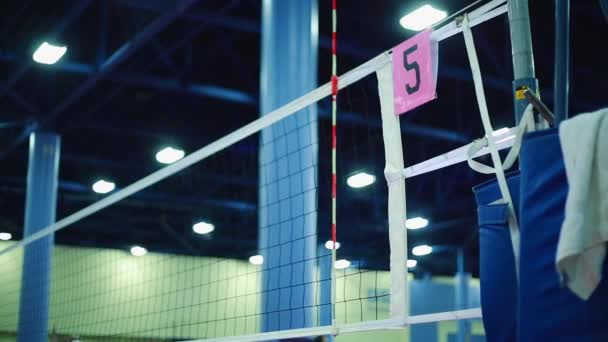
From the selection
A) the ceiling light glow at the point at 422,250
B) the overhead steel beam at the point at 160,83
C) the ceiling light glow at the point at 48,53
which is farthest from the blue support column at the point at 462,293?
the ceiling light glow at the point at 48,53

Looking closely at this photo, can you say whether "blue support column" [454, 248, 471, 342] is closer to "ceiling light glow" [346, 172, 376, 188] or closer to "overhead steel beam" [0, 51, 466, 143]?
"ceiling light glow" [346, 172, 376, 188]

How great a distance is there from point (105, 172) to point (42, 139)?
4148mm

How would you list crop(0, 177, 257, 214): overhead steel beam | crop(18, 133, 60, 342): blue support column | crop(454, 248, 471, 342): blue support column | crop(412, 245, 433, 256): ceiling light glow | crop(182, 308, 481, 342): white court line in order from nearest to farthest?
crop(182, 308, 481, 342): white court line → crop(18, 133, 60, 342): blue support column → crop(0, 177, 257, 214): overhead steel beam → crop(454, 248, 471, 342): blue support column → crop(412, 245, 433, 256): ceiling light glow

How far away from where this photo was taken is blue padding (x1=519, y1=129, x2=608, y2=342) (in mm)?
2273

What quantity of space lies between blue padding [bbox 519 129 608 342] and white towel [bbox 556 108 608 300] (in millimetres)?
91

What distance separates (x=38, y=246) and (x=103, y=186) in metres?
5.79

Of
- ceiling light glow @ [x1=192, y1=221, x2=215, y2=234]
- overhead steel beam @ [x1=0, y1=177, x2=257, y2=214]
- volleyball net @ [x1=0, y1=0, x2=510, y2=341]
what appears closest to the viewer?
volleyball net @ [x1=0, y1=0, x2=510, y2=341]

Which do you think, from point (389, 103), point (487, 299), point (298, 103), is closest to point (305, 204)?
point (298, 103)

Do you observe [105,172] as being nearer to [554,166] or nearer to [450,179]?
[450,179]

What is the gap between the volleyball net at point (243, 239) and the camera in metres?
5.06

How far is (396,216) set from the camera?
12.5 ft

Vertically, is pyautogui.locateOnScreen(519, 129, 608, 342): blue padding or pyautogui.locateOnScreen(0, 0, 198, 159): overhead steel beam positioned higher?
pyautogui.locateOnScreen(0, 0, 198, 159): overhead steel beam

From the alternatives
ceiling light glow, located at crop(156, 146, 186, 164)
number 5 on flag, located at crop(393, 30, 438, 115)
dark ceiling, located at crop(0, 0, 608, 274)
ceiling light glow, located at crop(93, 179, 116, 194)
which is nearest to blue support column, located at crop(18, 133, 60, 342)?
dark ceiling, located at crop(0, 0, 608, 274)

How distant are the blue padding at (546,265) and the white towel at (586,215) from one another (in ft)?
0.30
